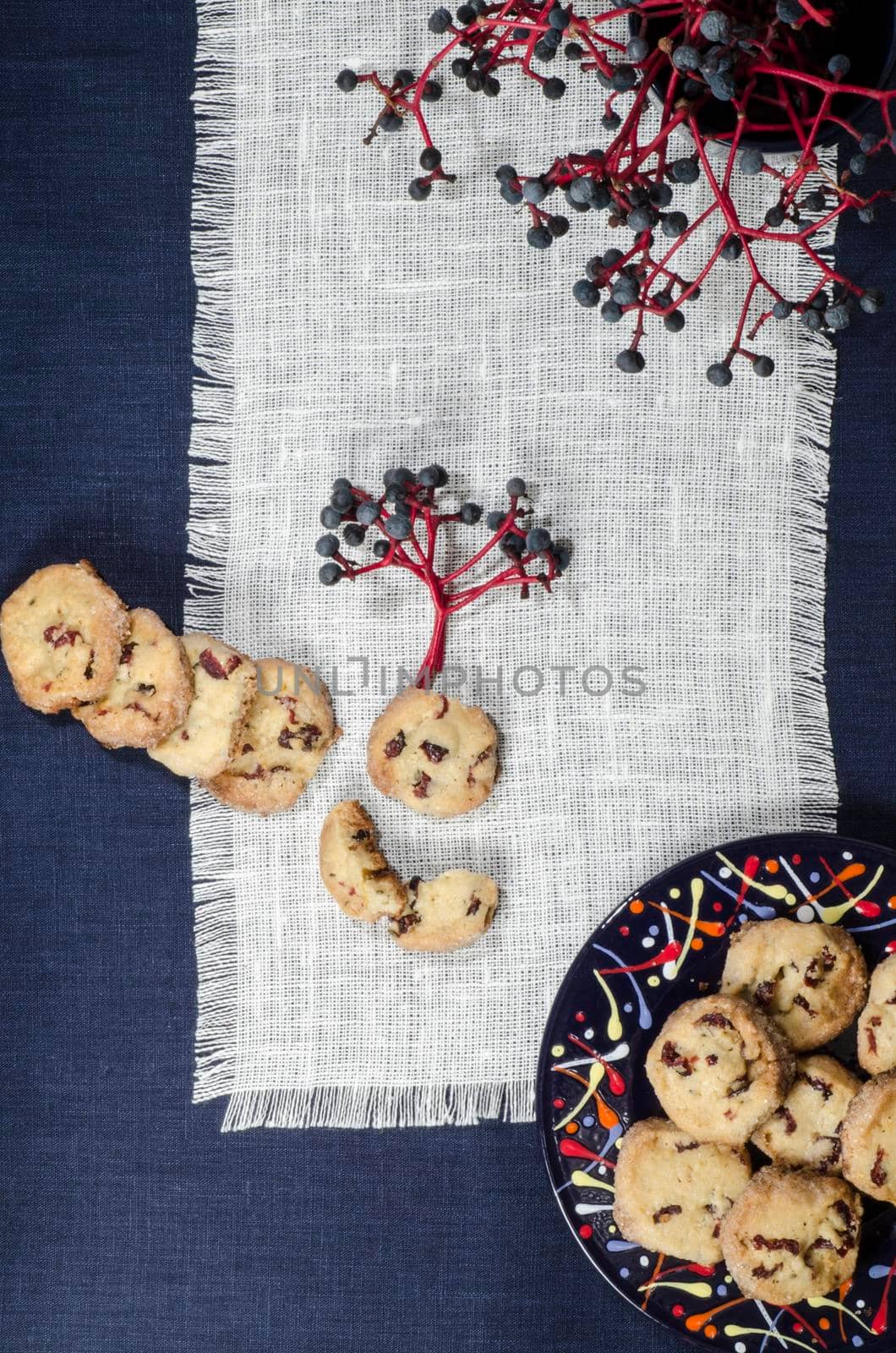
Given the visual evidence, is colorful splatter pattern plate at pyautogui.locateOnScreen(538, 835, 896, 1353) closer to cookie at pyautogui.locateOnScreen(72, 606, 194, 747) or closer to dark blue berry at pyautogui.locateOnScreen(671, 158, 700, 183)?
cookie at pyautogui.locateOnScreen(72, 606, 194, 747)

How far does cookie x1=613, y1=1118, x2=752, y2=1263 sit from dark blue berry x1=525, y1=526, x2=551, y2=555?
73 centimetres

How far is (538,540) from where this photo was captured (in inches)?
56.4

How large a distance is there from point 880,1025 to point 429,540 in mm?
799

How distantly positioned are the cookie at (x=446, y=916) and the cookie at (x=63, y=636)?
1.58 ft

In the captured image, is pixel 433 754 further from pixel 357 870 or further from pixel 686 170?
pixel 686 170

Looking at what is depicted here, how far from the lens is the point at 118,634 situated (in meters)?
1.45

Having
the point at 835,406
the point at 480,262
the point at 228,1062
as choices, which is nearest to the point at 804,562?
the point at 835,406

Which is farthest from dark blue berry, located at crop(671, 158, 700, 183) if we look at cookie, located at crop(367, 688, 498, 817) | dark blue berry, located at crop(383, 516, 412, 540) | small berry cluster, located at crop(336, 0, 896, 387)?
cookie, located at crop(367, 688, 498, 817)

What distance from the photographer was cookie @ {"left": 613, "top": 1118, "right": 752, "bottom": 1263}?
1.38 metres

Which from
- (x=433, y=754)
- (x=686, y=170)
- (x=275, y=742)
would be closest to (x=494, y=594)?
(x=433, y=754)

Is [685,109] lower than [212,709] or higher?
higher

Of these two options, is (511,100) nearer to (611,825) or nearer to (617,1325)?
(611,825)

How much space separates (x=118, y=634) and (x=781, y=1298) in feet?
3.68

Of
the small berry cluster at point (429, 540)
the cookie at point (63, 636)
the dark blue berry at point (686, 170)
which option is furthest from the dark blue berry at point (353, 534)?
the dark blue berry at point (686, 170)
